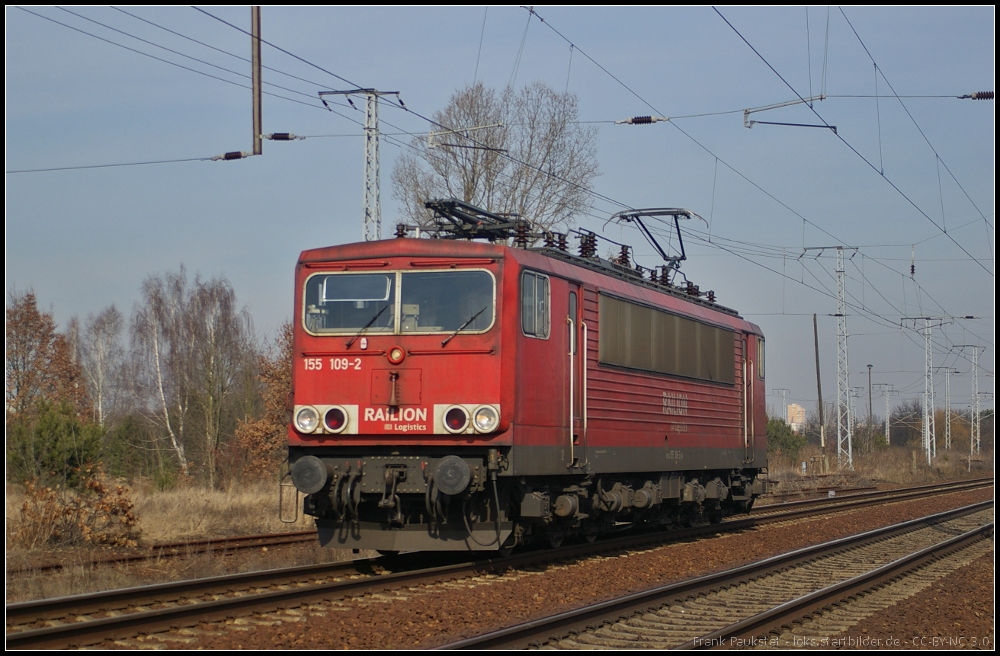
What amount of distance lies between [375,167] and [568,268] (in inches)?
314

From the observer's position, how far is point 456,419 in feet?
35.9

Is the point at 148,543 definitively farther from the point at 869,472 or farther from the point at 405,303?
the point at 869,472

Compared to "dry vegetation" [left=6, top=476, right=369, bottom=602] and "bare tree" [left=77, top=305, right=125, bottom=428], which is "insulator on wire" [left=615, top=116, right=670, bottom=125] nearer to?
"dry vegetation" [left=6, top=476, right=369, bottom=602]

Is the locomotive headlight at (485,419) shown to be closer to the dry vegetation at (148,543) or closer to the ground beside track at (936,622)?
the dry vegetation at (148,543)

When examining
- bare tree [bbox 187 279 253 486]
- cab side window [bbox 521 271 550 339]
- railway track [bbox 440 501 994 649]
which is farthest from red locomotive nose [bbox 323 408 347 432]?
bare tree [bbox 187 279 253 486]

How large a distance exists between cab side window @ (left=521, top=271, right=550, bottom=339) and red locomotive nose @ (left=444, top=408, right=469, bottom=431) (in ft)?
3.91

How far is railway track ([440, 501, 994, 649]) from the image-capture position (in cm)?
799

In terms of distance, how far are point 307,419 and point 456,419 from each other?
5.86 ft

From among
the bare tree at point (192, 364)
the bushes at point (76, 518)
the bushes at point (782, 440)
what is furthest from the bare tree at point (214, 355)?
the bushes at point (782, 440)

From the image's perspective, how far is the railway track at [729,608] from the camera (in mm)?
7992

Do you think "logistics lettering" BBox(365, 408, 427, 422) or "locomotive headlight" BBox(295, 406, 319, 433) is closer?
"logistics lettering" BBox(365, 408, 427, 422)

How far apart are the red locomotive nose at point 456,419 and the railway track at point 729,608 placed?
264cm

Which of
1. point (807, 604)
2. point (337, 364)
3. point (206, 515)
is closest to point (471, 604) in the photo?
point (807, 604)

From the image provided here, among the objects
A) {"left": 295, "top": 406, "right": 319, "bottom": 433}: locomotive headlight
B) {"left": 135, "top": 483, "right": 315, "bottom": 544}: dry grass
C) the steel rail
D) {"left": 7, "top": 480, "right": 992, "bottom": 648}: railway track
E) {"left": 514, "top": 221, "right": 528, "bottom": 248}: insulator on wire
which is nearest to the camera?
{"left": 7, "top": 480, "right": 992, "bottom": 648}: railway track
